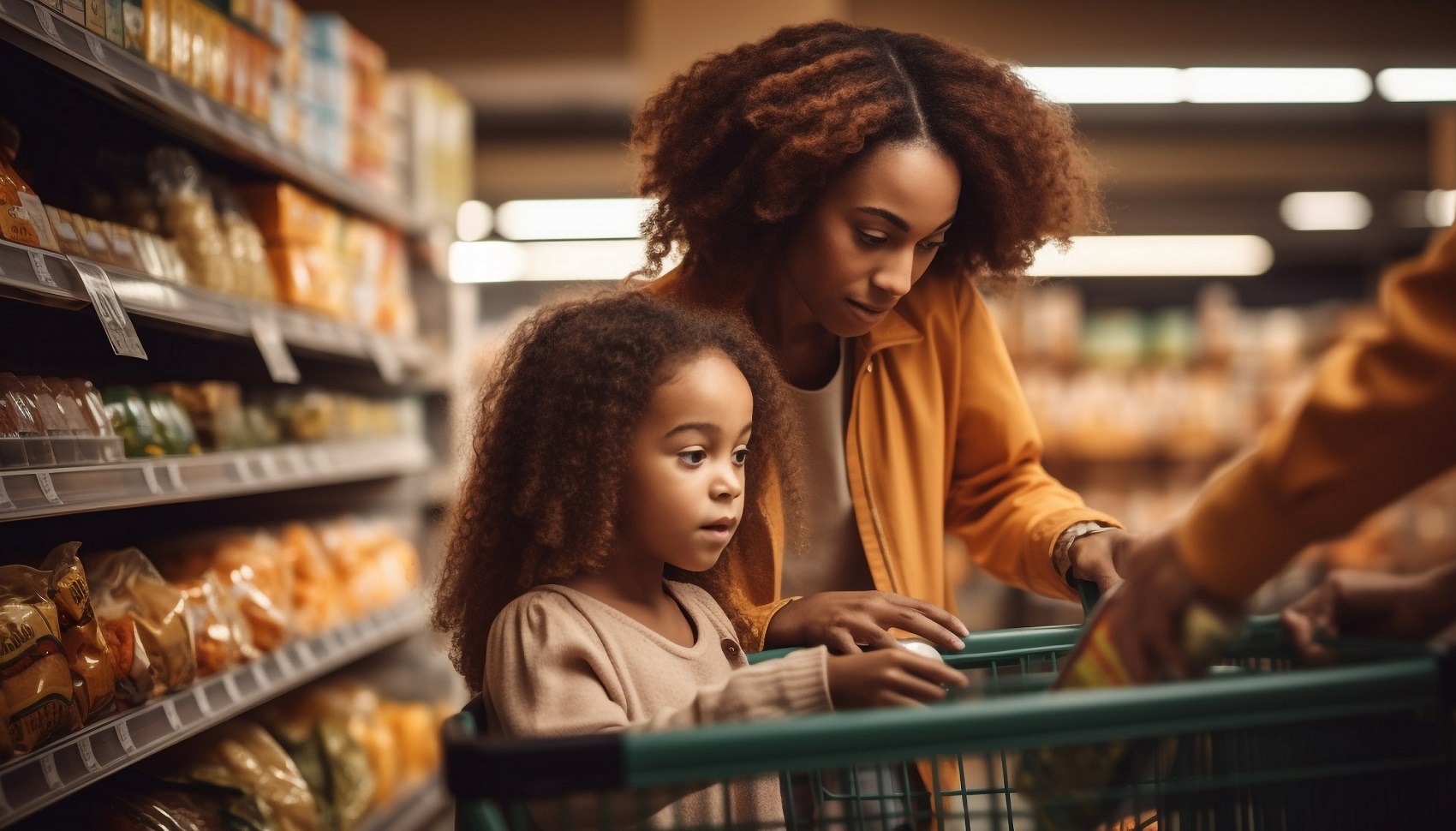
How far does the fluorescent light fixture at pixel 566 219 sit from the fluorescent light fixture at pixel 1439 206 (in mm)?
4566

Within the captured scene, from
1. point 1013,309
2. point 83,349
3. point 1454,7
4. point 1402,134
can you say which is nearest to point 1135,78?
point 1013,309

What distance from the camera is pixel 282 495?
3.35 m

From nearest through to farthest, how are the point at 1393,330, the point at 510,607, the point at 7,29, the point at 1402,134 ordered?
the point at 1393,330 < the point at 510,607 < the point at 7,29 < the point at 1402,134

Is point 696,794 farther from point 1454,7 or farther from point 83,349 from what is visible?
point 1454,7

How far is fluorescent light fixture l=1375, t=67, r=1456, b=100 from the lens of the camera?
5410 mm

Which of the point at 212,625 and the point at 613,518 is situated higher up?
the point at 613,518

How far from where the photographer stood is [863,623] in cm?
135

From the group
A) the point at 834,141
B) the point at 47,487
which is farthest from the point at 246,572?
the point at 834,141

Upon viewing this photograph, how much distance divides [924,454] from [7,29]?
4.65 feet

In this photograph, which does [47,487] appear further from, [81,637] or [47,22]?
[47,22]

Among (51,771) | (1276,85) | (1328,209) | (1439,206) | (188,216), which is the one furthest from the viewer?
(1328,209)

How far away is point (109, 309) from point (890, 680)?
137 cm

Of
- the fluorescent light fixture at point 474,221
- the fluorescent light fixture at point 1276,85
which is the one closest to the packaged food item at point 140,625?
the fluorescent light fixture at point 1276,85

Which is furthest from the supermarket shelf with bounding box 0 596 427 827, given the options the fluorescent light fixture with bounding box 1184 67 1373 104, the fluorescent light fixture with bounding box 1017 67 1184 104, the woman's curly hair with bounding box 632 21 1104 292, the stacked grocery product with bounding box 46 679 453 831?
the fluorescent light fixture with bounding box 1184 67 1373 104
